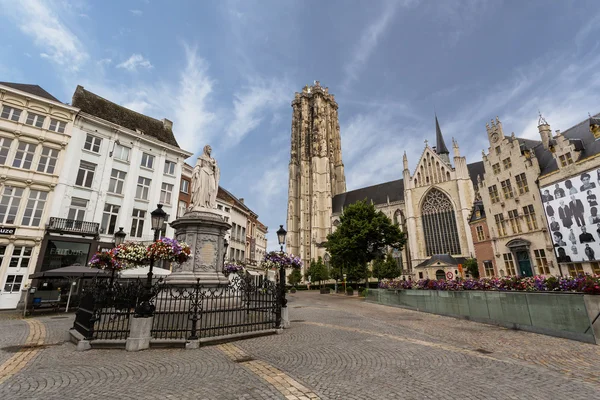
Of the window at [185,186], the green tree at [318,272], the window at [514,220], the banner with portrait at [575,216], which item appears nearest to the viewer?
the banner with portrait at [575,216]

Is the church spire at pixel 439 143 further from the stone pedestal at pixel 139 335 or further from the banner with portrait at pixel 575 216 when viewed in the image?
the stone pedestal at pixel 139 335

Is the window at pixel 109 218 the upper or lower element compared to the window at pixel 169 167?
lower

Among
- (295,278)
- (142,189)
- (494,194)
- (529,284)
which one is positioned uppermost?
(494,194)

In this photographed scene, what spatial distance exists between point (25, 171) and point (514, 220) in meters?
41.6

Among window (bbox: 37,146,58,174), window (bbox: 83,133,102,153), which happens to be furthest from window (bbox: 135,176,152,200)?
window (bbox: 37,146,58,174)

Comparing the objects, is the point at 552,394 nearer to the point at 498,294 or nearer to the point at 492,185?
the point at 498,294

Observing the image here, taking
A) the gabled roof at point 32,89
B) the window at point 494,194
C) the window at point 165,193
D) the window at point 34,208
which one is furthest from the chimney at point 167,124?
the window at point 494,194

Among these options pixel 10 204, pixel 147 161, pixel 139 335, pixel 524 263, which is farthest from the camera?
pixel 147 161

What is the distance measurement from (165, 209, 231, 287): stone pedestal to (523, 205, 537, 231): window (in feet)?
90.6

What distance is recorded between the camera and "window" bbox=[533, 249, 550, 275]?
23141 millimetres

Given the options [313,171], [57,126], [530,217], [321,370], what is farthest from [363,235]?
[313,171]

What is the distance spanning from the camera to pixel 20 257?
712 inches

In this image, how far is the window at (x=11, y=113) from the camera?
19.3 metres

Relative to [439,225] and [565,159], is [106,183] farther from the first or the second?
[439,225]
